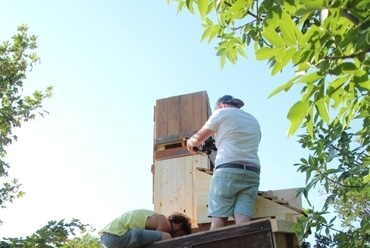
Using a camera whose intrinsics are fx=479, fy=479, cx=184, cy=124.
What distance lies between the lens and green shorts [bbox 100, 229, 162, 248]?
3.45 metres

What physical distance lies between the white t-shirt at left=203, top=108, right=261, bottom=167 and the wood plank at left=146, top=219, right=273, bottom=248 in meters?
0.87

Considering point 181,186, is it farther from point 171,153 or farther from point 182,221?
point 182,221

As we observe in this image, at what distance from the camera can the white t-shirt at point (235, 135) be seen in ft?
12.5

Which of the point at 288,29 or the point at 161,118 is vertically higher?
Result: the point at 161,118

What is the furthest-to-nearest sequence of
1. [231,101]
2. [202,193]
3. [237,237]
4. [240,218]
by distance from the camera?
[202,193] < [231,101] < [240,218] < [237,237]

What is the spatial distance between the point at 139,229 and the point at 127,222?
5.2 inches

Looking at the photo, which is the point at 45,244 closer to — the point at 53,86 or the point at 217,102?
the point at 53,86

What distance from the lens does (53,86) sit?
1028 cm

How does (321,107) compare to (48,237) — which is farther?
(48,237)

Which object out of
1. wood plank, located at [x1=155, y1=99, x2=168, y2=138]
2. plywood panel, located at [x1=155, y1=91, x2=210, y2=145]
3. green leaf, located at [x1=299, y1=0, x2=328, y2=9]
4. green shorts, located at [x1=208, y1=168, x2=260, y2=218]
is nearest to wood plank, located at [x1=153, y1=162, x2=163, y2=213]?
plywood panel, located at [x1=155, y1=91, x2=210, y2=145]

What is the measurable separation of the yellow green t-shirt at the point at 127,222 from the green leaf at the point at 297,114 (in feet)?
8.05

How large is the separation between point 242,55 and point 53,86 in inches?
329

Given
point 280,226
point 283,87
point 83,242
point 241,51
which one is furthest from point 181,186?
point 83,242

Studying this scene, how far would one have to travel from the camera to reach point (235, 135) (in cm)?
387
